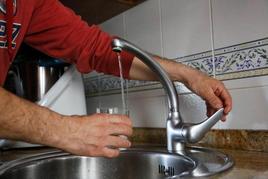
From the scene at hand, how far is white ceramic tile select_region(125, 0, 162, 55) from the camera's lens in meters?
1.07

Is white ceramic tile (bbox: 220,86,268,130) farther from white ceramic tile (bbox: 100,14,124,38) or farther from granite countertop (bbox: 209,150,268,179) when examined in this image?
white ceramic tile (bbox: 100,14,124,38)

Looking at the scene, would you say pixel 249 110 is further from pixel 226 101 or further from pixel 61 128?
pixel 61 128

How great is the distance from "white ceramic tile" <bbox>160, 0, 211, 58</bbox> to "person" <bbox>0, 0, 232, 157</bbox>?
0.51 ft

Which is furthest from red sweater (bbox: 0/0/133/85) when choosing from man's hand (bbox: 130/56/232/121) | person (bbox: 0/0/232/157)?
man's hand (bbox: 130/56/232/121)

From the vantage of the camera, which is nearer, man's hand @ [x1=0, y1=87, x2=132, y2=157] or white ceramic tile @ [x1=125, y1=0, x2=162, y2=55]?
man's hand @ [x1=0, y1=87, x2=132, y2=157]

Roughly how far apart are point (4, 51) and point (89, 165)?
39 centimetres

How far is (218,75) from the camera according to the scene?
2.81 feet

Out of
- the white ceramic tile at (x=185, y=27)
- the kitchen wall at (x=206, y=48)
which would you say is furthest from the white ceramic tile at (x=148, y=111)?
the white ceramic tile at (x=185, y=27)

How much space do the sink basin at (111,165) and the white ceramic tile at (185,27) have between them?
307mm

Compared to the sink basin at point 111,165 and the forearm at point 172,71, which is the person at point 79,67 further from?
the sink basin at point 111,165

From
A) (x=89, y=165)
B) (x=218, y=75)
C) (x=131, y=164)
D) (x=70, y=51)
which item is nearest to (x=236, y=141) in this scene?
(x=218, y=75)

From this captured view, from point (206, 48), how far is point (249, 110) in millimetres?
214

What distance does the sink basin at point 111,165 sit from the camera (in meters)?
0.73

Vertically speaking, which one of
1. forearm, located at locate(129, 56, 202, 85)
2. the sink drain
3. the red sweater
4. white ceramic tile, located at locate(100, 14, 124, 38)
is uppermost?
white ceramic tile, located at locate(100, 14, 124, 38)
